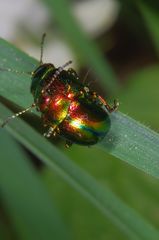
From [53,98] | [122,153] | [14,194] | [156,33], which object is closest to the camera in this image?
[122,153]

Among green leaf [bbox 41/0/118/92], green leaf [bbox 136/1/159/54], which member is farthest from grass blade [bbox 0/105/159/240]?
green leaf [bbox 41/0/118/92]

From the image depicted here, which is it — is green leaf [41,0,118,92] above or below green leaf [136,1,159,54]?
below

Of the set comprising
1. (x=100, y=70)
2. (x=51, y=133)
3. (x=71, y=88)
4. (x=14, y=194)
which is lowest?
(x=14, y=194)

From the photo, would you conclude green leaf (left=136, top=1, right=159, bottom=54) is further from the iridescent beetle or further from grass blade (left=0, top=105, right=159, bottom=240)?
grass blade (left=0, top=105, right=159, bottom=240)

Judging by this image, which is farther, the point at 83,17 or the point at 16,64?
the point at 83,17

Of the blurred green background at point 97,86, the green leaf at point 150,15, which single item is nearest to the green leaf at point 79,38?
the blurred green background at point 97,86

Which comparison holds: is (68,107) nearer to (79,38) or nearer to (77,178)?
(77,178)

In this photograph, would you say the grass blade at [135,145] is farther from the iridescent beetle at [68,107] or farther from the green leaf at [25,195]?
the green leaf at [25,195]

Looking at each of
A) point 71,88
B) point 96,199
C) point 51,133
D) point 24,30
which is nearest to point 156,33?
point 71,88

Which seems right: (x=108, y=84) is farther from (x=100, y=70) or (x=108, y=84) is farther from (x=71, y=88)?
(x=71, y=88)
